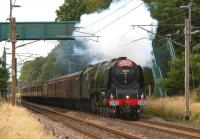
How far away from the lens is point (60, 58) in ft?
293

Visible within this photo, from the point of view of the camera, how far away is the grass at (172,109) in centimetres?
3108

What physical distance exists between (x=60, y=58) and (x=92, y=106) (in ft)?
175

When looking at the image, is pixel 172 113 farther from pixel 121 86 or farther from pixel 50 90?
pixel 50 90

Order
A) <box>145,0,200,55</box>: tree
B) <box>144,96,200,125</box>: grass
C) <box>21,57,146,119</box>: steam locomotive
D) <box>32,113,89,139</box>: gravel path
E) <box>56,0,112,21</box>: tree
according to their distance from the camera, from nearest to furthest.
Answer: <box>32,113,89,139</box>: gravel path < <box>21,57,146,119</box>: steam locomotive < <box>144,96,200,125</box>: grass < <box>145,0,200,55</box>: tree < <box>56,0,112,21</box>: tree

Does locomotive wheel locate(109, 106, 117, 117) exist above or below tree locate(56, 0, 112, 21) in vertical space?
below

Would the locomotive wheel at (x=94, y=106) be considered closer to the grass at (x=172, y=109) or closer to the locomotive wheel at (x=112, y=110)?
the locomotive wheel at (x=112, y=110)

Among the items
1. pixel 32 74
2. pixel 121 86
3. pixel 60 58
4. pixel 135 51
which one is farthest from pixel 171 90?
pixel 32 74

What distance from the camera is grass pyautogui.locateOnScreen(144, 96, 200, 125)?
102ft

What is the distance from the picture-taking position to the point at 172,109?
3438 centimetres

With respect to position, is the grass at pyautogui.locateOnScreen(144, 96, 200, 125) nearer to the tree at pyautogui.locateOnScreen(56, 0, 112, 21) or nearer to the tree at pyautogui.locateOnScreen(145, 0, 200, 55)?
the tree at pyautogui.locateOnScreen(145, 0, 200, 55)

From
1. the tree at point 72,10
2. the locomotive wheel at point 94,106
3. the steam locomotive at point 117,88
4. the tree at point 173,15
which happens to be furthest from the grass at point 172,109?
the tree at point 72,10

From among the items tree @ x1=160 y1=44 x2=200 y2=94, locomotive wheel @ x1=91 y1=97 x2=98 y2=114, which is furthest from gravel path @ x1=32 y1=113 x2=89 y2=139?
tree @ x1=160 y1=44 x2=200 y2=94

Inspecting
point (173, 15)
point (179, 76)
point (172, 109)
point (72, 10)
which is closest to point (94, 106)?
point (172, 109)

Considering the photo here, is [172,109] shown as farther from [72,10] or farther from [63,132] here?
[72,10]
